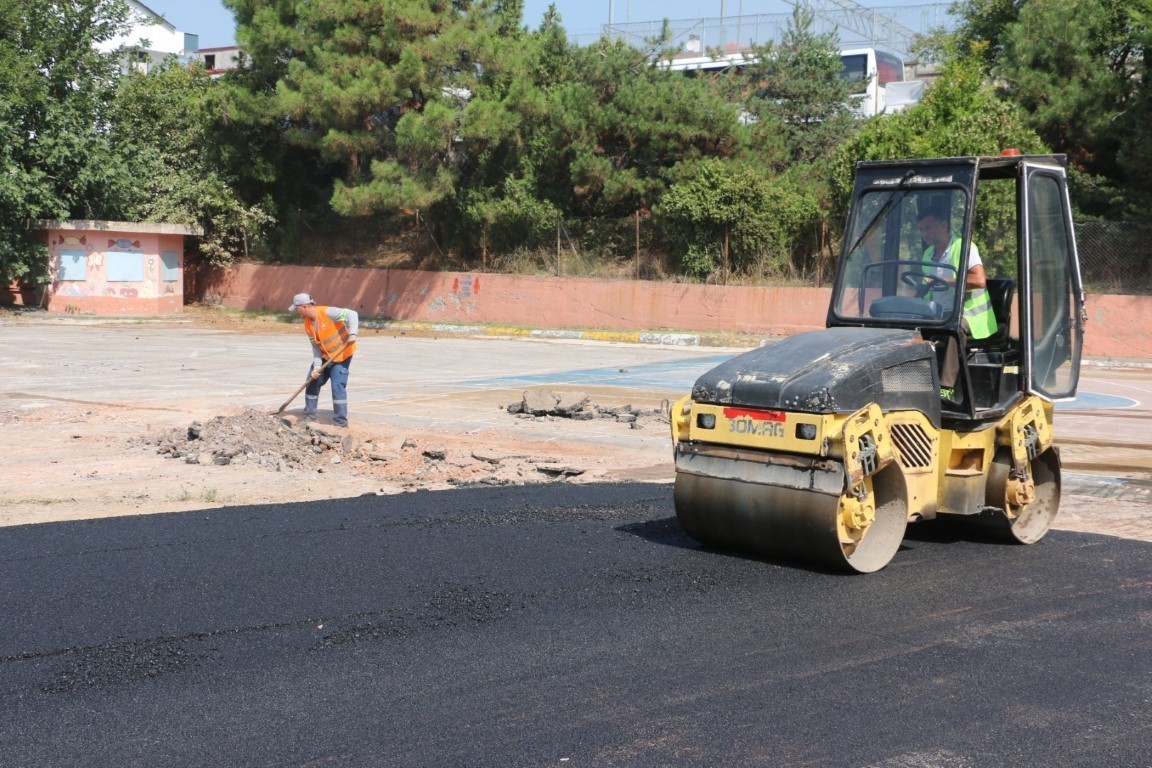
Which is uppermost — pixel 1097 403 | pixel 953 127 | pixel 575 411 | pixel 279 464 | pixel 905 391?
pixel 953 127

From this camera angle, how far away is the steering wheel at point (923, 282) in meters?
6.66

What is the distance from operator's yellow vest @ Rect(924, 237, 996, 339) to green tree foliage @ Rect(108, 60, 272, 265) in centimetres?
2977

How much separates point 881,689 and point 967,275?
2829mm

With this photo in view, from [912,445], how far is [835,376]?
751 mm

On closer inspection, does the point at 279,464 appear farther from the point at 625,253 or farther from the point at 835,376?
the point at 625,253

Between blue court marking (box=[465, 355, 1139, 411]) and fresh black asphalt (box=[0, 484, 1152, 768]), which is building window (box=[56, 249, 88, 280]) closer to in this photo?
blue court marking (box=[465, 355, 1139, 411])

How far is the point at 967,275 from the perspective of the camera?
21.8ft

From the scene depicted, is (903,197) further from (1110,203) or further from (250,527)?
(1110,203)

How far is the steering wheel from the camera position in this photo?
666cm

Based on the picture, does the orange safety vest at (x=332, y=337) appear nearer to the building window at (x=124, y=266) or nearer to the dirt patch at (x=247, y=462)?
the dirt patch at (x=247, y=462)

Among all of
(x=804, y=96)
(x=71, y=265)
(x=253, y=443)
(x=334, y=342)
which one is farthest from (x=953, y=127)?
(x=71, y=265)

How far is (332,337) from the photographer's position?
501 inches

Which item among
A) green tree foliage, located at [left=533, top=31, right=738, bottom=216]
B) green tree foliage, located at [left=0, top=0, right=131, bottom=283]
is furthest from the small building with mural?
green tree foliage, located at [left=533, top=31, right=738, bottom=216]

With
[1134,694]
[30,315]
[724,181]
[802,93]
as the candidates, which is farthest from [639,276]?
[1134,694]
